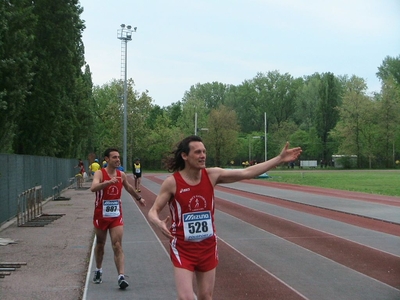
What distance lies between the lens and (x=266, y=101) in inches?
4643

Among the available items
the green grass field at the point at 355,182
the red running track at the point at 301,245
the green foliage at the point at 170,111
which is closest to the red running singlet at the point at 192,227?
the red running track at the point at 301,245

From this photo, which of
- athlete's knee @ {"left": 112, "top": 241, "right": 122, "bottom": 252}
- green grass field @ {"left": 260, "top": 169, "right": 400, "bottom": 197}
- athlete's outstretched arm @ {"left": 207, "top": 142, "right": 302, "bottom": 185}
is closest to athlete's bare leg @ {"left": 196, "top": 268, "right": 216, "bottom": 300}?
athlete's outstretched arm @ {"left": 207, "top": 142, "right": 302, "bottom": 185}

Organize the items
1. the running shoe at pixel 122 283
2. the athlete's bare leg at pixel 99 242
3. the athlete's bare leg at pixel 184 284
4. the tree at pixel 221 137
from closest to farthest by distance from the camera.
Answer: the athlete's bare leg at pixel 184 284 → the running shoe at pixel 122 283 → the athlete's bare leg at pixel 99 242 → the tree at pixel 221 137

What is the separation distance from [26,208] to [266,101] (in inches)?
3933

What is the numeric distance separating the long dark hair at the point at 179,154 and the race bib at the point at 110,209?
312cm

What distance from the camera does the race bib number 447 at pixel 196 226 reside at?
5.79m

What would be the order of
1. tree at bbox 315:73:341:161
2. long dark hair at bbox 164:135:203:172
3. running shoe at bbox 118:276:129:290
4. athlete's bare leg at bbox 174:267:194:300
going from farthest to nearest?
tree at bbox 315:73:341:161
running shoe at bbox 118:276:129:290
long dark hair at bbox 164:135:203:172
athlete's bare leg at bbox 174:267:194:300

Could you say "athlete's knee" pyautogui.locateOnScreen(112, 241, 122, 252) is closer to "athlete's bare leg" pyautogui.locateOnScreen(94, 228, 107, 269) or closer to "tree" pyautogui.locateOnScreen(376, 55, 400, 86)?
"athlete's bare leg" pyautogui.locateOnScreen(94, 228, 107, 269)

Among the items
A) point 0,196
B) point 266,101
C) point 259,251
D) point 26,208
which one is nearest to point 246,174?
point 259,251

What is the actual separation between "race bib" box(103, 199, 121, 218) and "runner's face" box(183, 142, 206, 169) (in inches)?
136

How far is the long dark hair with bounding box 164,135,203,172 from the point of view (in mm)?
5988

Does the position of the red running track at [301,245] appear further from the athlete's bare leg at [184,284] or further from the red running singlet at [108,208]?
the athlete's bare leg at [184,284]

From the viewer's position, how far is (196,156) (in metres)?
5.84

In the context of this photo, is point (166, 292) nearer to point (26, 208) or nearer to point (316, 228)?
point (316, 228)
